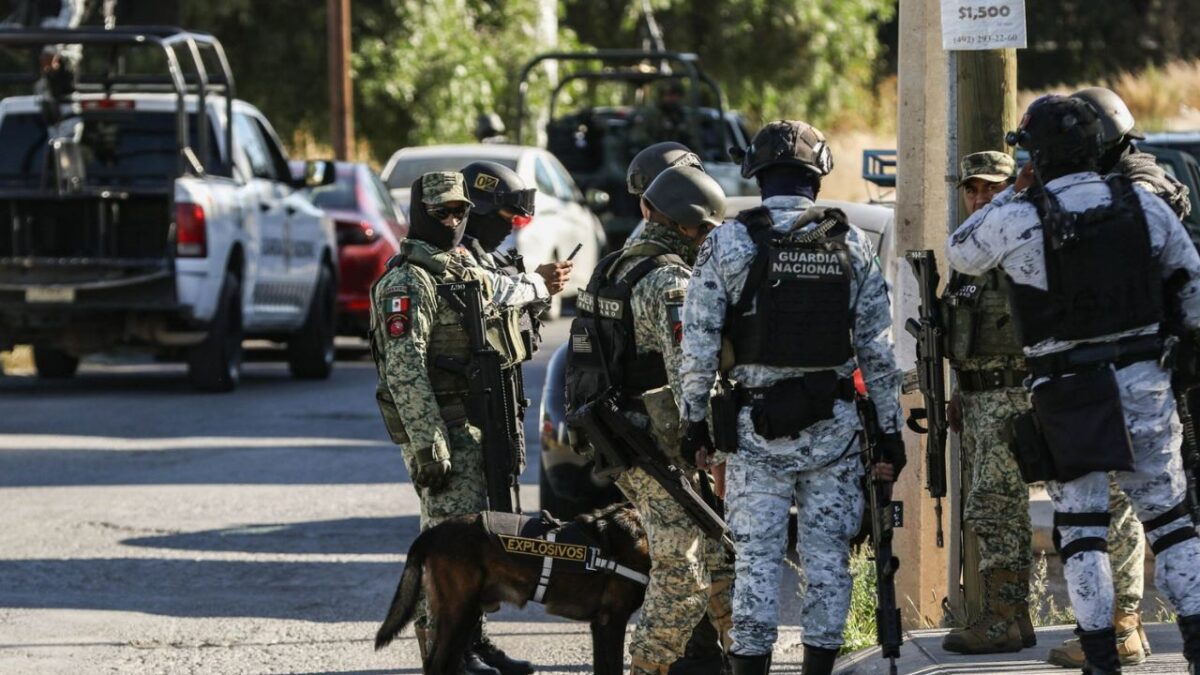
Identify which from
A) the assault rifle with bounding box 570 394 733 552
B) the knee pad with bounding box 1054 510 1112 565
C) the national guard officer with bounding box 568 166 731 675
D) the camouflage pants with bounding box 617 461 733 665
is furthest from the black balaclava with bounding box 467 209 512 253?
the knee pad with bounding box 1054 510 1112 565

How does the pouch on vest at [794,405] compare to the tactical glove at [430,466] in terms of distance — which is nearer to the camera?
the pouch on vest at [794,405]

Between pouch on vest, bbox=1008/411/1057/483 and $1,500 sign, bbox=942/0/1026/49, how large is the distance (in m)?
1.72

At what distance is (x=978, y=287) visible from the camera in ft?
23.1

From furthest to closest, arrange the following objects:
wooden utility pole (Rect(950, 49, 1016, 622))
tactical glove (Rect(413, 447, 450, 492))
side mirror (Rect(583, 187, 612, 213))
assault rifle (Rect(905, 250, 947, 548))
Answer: side mirror (Rect(583, 187, 612, 213)), wooden utility pole (Rect(950, 49, 1016, 622)), assault rifle (Rect(905, 250, 947, 548)), tactical glove (Rect(413, 447, 450, 492))

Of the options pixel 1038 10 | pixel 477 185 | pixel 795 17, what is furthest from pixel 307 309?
pixel 1038 10

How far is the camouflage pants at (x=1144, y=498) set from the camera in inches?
240

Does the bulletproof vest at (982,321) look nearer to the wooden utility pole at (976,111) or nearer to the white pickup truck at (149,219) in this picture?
the wooden utility pole at (976,111)

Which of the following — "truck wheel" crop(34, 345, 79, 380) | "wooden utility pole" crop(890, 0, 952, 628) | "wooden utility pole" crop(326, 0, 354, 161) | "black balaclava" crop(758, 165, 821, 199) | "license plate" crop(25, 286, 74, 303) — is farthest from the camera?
"wooden utility pole" crop(326, 0, 354, 161)

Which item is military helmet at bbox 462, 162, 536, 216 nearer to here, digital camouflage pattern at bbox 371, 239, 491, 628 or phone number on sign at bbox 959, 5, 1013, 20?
digital camouflage pattern at bbox 371, 239, 491, 628

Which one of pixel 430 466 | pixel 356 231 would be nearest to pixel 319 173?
pixel 356 231

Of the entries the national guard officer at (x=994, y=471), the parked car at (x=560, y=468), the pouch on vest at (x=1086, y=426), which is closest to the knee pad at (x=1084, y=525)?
the pouch on vest at (x=1086, y=426)

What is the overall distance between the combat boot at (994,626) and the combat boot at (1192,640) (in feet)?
3.19

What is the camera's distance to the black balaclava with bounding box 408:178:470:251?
23.5 ft

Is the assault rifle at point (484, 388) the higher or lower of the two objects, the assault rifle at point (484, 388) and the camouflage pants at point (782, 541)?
the higher
